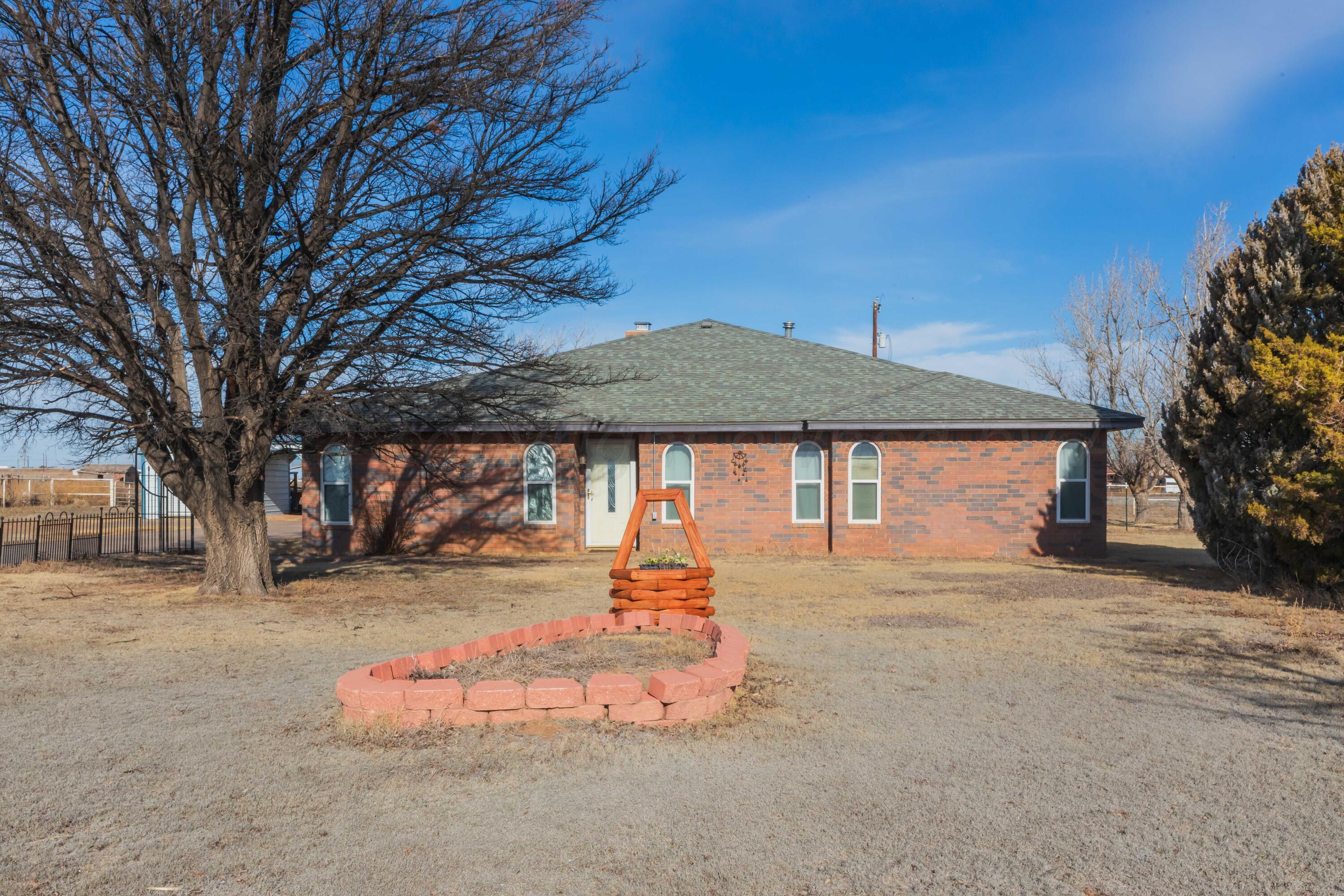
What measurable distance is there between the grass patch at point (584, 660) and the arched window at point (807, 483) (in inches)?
405

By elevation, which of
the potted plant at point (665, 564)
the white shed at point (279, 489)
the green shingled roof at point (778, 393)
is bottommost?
the potted plant at point (665, 564)

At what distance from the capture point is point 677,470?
59.8 ft

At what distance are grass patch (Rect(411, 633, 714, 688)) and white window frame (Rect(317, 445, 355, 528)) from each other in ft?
41.1

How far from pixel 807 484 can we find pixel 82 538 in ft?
50.3

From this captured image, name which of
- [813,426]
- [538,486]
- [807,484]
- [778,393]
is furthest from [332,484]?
[813,426]

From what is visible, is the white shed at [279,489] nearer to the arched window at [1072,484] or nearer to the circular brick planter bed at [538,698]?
the arched window at [1072,484]

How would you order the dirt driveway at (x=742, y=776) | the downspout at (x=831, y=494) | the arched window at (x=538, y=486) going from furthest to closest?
1. the arched window at (x=538, y=486)
2. the downspout at (x=831, y=494)
3. the dirt driveway at (x=742, y=776)

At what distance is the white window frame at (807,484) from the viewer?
1791cm

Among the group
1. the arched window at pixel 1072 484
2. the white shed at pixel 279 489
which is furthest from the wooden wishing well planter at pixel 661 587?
the white shed at pixel 279 489

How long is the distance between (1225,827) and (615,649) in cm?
445

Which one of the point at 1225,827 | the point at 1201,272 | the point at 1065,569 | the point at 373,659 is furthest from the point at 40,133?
the point at 1201,272

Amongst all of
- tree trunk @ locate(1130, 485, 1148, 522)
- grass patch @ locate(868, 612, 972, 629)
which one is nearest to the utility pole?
tree trunk @ locate(1130, 485, 1148, 522)

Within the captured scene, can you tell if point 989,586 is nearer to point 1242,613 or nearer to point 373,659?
point 1242,613

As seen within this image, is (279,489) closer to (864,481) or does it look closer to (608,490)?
(608,490)
